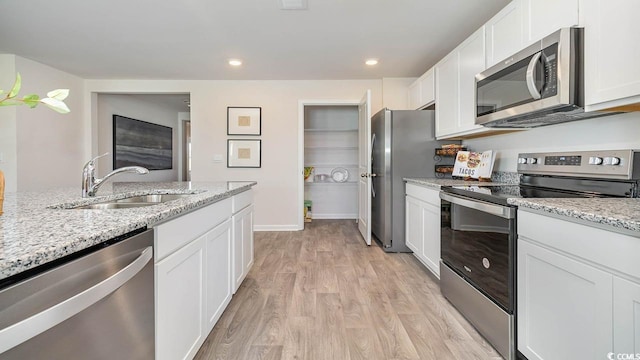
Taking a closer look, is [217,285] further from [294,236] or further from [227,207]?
[294,236]

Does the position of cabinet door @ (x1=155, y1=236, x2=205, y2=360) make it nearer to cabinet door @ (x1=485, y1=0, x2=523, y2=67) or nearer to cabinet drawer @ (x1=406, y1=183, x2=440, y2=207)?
cabinet drawer @ (x1=406, y1=183, x2=440, y2=207)

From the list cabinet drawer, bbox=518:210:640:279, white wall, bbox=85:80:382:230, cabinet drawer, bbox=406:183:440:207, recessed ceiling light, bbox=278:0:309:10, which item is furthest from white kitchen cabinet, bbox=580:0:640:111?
white wall, bbox=85:80:382:230

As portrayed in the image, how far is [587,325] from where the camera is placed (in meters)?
1.06

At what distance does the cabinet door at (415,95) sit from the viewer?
3.64m

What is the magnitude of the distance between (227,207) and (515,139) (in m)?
2.37

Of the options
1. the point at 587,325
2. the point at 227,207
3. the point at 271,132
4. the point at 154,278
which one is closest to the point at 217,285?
the point at 227,207

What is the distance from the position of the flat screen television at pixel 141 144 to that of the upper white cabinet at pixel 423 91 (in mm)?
4773

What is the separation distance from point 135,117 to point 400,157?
16.0 ft

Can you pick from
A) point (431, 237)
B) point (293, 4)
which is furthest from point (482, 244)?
point (293, 4)

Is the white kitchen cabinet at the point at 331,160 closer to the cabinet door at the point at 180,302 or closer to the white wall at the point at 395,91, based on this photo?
the white wall at the point at 395,91

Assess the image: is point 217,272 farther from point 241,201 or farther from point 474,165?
point 474,165

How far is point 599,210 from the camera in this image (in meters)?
1.04

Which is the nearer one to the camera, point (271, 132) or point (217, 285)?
point (217, 285)

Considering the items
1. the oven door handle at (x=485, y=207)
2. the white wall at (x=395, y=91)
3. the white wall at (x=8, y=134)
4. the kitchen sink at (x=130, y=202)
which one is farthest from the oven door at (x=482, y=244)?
the white wall at (x=8, y=134)
